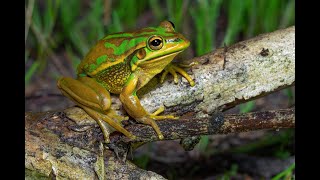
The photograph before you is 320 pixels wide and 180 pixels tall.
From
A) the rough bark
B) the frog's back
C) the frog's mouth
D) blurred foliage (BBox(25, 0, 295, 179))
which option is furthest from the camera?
blurred foliage (BBox(25, 0, 295, 179))

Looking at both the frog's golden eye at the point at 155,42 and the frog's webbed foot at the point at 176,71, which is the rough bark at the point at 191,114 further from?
the frog's golden eye at the point at 155,42

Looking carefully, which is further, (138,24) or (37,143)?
(138,24)

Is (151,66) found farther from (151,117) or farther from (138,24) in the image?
(138,24)

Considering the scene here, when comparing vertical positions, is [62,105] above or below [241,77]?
below

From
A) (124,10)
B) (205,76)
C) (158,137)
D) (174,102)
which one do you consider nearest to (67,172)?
(158,137)

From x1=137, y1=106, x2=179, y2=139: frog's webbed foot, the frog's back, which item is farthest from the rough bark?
the frog's back

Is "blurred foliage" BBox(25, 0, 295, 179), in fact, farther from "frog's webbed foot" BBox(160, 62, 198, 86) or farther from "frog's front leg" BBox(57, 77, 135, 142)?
"frog's front leg" BBox(57, 77, 135, 142)

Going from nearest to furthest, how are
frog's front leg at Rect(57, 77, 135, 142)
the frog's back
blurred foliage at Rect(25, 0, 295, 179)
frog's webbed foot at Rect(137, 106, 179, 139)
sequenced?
frog's webbed foot at Rect(137, 106, 179, 139) → frog's front leg at Rect(57, 77, 135, 142) → the frog's back → blurred foliage at Rect(25, 0, 295, 179)
